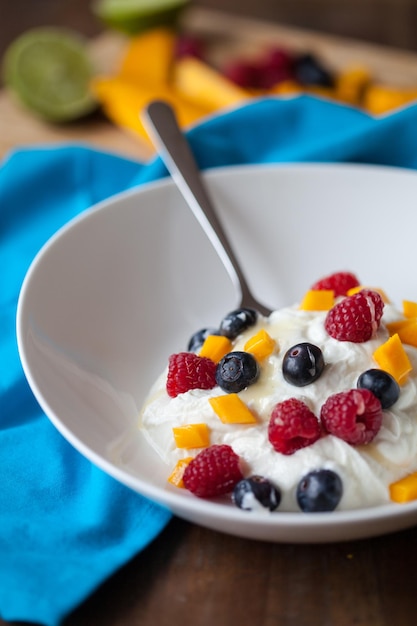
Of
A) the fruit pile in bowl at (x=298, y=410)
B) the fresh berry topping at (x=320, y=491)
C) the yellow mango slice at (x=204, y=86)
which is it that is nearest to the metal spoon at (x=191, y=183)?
the fruit pile in bowl at (x=298, y=410)

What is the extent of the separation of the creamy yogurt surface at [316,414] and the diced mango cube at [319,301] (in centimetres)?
2

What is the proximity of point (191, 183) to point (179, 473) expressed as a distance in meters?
0.92

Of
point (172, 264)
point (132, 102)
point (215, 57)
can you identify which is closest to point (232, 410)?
point (172, 264)

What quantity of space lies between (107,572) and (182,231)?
39.9 inches

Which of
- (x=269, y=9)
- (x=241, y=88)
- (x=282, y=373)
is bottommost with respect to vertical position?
(x=269, y=9)

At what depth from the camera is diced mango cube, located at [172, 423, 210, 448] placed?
137 cm

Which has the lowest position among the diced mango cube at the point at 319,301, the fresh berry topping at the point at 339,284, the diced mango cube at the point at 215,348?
the fresh berry topping at the point at 339,284

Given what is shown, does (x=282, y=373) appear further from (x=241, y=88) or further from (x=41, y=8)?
(x=41, y=8)

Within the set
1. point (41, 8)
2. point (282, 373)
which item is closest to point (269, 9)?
point (41, 8)

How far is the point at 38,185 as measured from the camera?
7.58ft

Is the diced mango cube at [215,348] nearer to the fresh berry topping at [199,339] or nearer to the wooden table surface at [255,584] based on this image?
the fresh berry topping at [199,339]

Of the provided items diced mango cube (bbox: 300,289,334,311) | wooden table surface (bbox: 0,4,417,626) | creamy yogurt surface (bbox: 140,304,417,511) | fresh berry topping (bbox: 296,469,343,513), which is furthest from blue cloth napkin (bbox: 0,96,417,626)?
diced mango cube (bbox: 300,289,334,311)

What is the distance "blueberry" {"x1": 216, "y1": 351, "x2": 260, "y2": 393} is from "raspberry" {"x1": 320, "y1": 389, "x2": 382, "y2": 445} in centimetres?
16

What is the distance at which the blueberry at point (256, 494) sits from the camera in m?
1.24
